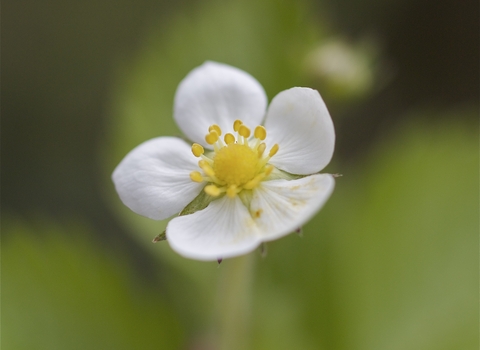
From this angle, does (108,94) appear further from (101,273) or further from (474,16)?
(474,16)

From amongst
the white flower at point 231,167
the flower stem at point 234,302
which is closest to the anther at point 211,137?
the white flower at point 231,167

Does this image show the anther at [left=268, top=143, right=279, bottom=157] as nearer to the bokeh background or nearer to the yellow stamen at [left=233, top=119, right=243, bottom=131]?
the yellow stamen at [left=233, top=119, right=243, bottom=131]

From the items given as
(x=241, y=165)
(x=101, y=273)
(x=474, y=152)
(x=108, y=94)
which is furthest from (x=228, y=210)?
(x=108, y=94)

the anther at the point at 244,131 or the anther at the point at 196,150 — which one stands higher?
the anther at the point at 244,131

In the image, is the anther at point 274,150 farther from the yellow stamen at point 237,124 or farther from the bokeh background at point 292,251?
the bokeh background at point 292,251

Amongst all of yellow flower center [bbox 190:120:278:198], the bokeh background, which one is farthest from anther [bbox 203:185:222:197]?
the bokeh background

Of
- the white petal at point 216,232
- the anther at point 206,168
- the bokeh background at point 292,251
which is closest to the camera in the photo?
the white petal at point 216,232

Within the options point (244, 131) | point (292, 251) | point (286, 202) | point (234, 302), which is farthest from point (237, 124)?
point (292, 251)
